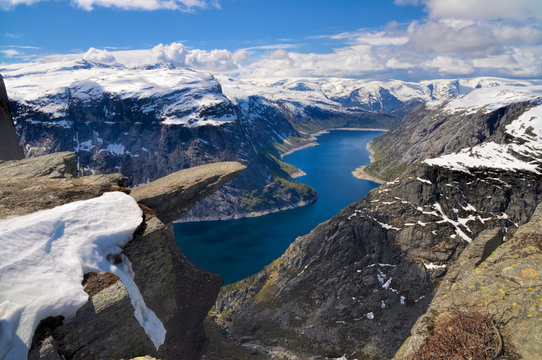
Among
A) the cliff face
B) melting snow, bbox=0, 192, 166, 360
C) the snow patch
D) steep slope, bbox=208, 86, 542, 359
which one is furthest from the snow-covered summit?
melting snow, bbox=0, 192, 166, 360

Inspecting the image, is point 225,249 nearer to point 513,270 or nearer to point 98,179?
point 98,179

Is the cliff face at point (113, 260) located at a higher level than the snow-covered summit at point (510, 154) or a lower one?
higher

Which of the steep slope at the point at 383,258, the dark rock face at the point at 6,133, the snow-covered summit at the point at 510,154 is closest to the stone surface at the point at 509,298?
the dark rock face at the point at 6,133

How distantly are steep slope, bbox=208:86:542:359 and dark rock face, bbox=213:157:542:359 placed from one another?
10.1 inches

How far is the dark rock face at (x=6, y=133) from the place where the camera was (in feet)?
105

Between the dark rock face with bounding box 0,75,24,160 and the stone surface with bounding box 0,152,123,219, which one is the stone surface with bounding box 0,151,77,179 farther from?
the dark rock face with bounding box 0,75,24,160

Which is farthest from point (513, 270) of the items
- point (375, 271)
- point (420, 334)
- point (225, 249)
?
point (225, 249)

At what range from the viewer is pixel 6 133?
32812 mm

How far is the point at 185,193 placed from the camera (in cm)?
2403

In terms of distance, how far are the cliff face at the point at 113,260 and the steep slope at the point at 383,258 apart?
57.4 m

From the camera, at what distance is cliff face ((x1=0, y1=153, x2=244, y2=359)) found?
11.2 m

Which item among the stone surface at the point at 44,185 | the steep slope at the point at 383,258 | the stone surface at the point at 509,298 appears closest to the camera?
the stone surface at the point at 509,298

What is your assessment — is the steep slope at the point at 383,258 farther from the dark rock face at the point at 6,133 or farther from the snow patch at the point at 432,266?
the dark rock face at the point at 6,133

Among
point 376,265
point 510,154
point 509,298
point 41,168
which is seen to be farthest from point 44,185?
point 510,154
